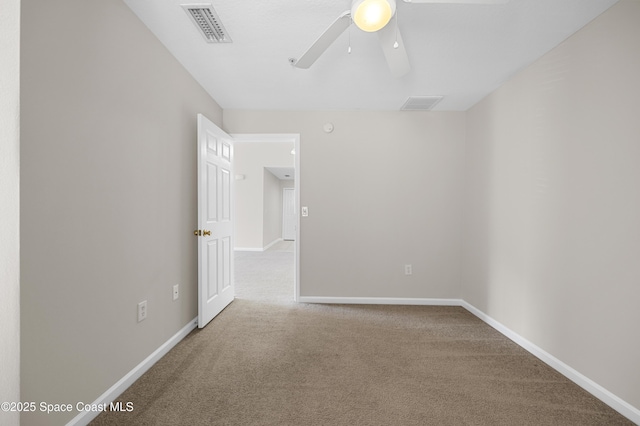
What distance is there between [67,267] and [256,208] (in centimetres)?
675

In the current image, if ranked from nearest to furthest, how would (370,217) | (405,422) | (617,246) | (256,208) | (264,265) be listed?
(405,422) < (617,246) < (370,217) < (264,265) < (256,208)

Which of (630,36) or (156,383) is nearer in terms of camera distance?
(630,36)

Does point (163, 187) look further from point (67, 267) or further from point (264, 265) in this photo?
point (264, 265)

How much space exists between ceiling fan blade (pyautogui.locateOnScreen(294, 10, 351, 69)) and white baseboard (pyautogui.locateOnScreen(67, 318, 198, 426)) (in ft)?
7.69

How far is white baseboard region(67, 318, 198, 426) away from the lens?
1.44 meters

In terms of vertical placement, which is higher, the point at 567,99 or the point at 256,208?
the point at 567,99

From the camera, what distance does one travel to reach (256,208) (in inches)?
317

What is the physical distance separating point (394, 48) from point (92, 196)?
1.97 m

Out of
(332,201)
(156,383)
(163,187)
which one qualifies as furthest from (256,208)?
(156,383)

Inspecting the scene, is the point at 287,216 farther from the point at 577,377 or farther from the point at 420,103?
the point at 577,377

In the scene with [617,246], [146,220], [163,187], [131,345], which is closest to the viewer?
[617,246]

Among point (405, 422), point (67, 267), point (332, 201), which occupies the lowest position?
point (405, 422)

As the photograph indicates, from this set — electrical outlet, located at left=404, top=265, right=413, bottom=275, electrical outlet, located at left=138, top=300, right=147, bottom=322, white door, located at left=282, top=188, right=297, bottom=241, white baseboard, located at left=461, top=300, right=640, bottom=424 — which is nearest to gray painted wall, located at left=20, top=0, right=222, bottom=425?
electrical outlet, located at left=138, top=300, right=147, bottom=322

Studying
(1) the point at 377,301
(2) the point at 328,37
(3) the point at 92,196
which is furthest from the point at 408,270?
(3) the point at 92,196
